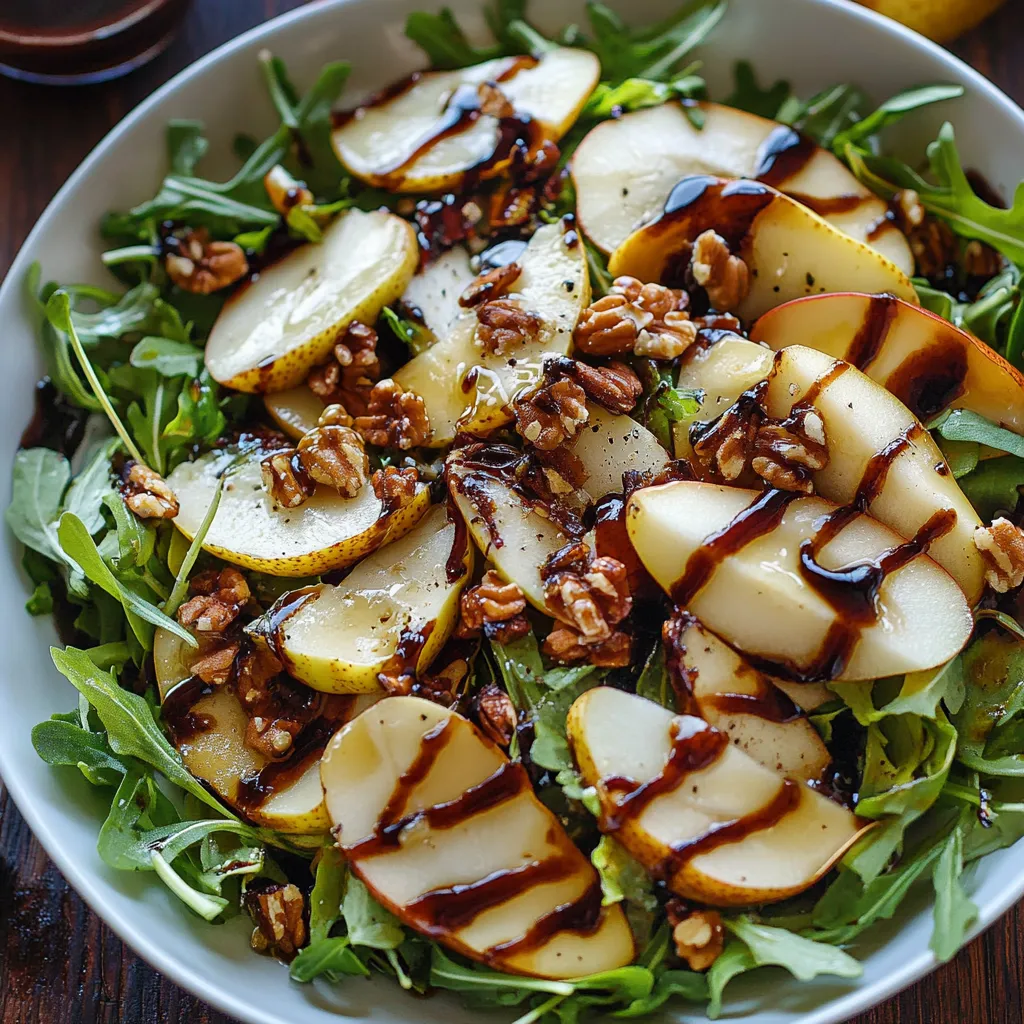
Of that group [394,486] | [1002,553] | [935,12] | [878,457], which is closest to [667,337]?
[878,457]

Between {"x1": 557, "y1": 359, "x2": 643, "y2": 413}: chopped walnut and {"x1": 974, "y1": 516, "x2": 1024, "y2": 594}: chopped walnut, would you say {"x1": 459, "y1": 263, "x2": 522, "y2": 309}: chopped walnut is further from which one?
{"x1": 974, "y1": 516, "x2": 1024, "y2": 594}: chopped walnut

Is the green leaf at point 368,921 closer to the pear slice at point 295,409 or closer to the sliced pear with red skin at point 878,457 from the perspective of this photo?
the pear slice at point 295,409

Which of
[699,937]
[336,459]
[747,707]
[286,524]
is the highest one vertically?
[336,459]

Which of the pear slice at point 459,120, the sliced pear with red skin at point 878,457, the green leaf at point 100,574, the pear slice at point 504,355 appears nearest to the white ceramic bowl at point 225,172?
the pear slice at point 459,120

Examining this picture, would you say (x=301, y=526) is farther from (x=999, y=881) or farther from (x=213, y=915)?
(x=999, y=881)

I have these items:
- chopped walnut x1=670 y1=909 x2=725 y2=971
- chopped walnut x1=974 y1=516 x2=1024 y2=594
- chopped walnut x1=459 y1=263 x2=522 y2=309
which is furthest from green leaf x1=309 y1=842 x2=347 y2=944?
chopped walnut x1=974 y1=516 x2=1024 y2=594

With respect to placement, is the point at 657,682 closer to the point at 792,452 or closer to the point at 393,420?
the point at 792,452
